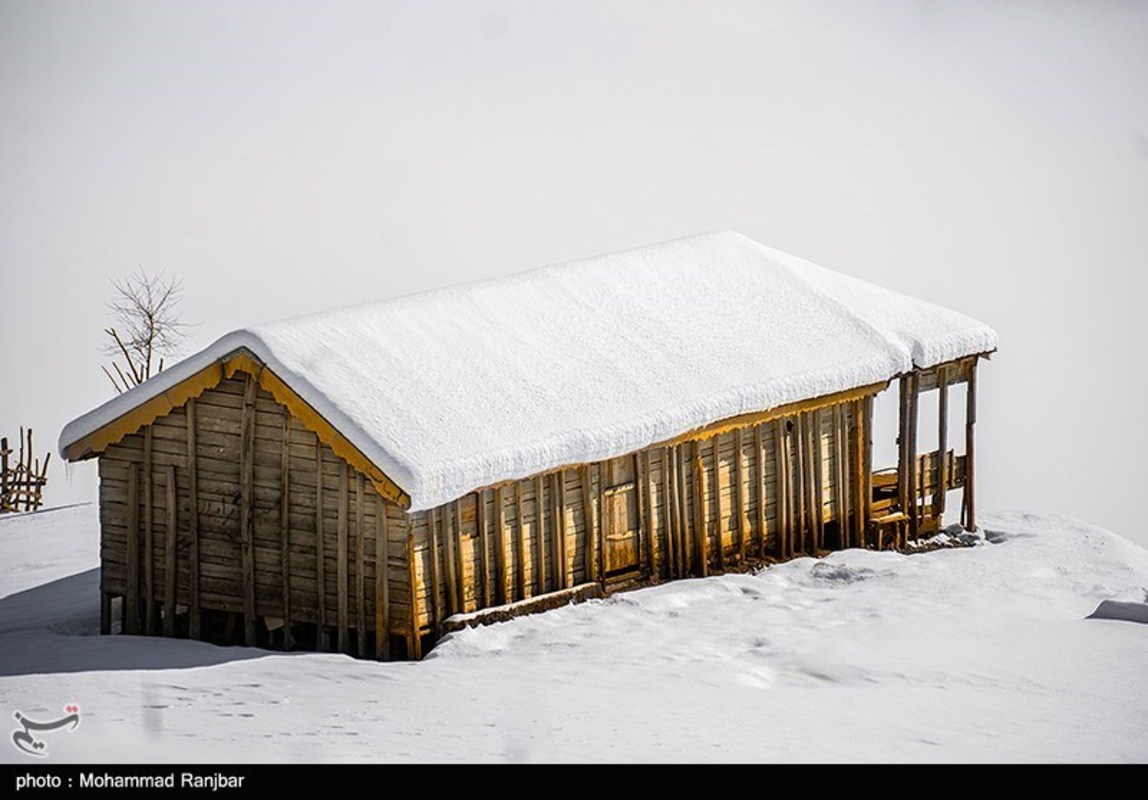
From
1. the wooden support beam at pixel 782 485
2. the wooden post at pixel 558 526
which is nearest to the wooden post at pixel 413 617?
the wooden post at pixel 558 526

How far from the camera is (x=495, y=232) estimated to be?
275 ft

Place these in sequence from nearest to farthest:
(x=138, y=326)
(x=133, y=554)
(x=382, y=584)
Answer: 1. (x=382, y=584)
2. (x=133, y=554)
3. (x=138, y=326)

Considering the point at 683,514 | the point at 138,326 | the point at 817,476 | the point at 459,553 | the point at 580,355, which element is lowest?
the point at 459,553

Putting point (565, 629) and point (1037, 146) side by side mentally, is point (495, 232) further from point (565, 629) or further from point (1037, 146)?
point (565, 629)

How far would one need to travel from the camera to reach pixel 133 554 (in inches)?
875

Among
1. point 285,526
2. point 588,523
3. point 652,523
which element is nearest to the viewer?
point 285,526

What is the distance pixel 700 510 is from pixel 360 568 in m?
5.33

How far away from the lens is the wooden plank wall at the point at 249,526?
2088 centimetres

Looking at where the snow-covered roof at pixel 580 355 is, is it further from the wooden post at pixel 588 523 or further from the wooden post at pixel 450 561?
the wooden post at pixel 450 561

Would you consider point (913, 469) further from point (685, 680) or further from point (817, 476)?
point (685, 680)

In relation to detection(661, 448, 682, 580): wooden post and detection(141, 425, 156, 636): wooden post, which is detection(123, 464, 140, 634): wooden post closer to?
detection(141, 425, 156, 636): wooden post

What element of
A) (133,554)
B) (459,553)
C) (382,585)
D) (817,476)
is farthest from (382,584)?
(817,476)

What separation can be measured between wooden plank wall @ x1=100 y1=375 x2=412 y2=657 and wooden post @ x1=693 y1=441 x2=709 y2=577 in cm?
500

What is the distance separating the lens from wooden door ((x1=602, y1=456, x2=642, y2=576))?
2323 centimetres
